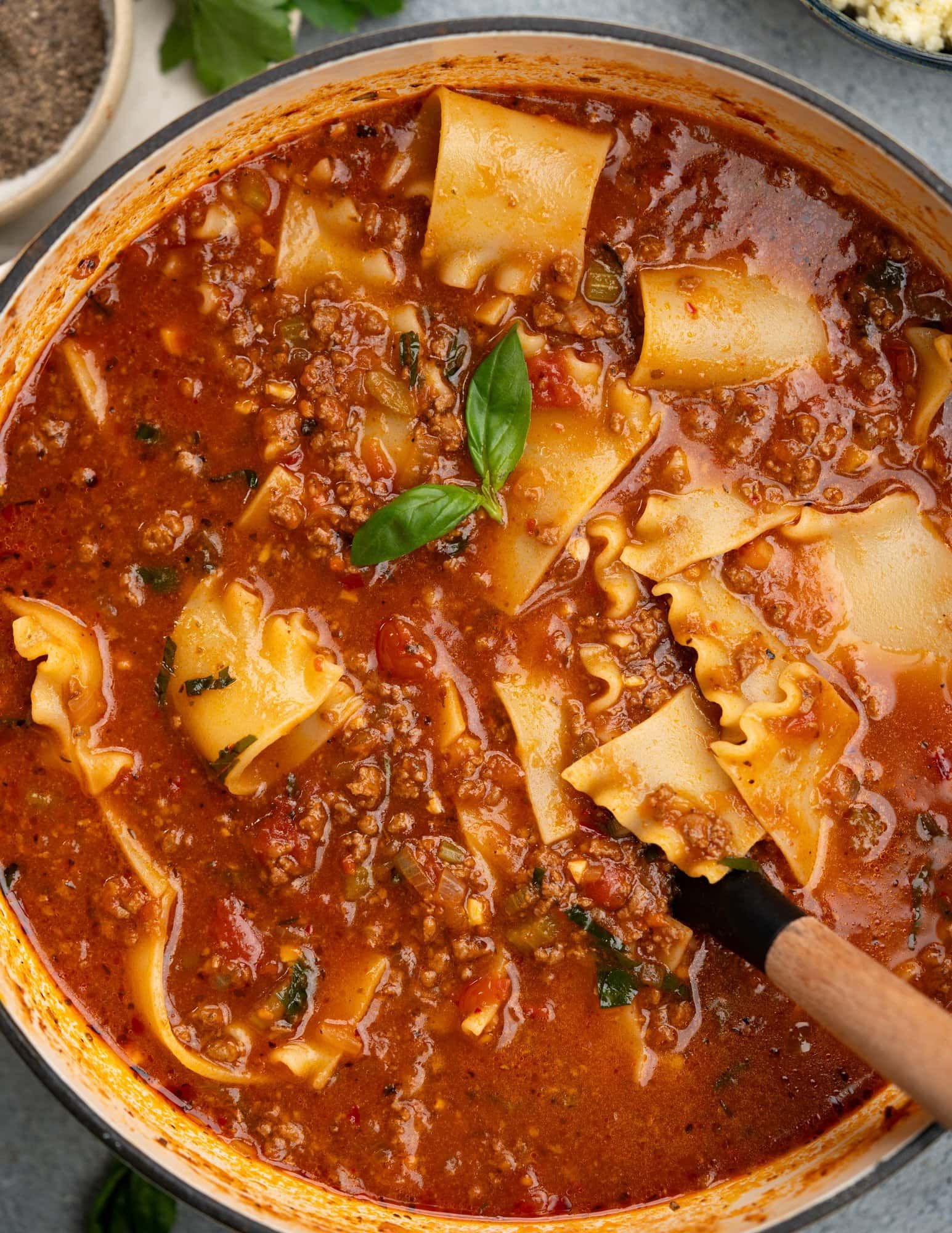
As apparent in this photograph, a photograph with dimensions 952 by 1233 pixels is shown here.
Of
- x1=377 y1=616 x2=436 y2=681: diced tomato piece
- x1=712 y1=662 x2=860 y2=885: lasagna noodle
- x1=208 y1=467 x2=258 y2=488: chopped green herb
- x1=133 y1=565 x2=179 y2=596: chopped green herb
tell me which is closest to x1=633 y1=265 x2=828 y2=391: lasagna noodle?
x1=712 y1=662 x2=860 y2=885: lasagna noodle

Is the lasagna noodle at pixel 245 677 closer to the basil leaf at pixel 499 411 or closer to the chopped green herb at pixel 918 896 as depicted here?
the basil leaf at pixel 499 411

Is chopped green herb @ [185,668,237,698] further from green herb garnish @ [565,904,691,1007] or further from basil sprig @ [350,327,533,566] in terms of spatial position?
green herb garnish @ [565,904,691,1007]

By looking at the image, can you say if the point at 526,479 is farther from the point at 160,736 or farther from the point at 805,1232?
the point at 805,1232

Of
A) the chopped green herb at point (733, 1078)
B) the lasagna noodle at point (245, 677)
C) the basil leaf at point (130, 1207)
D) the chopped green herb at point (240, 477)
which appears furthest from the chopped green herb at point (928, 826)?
the basil leaf at point (130, 1207)

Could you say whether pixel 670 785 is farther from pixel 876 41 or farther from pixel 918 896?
pixel 876 41

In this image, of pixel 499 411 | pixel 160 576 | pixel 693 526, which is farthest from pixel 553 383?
pixel 160 576

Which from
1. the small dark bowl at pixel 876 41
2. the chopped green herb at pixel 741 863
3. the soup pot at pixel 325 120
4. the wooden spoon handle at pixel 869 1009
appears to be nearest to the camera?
the wooden spoon handle at pixel 869 1009
